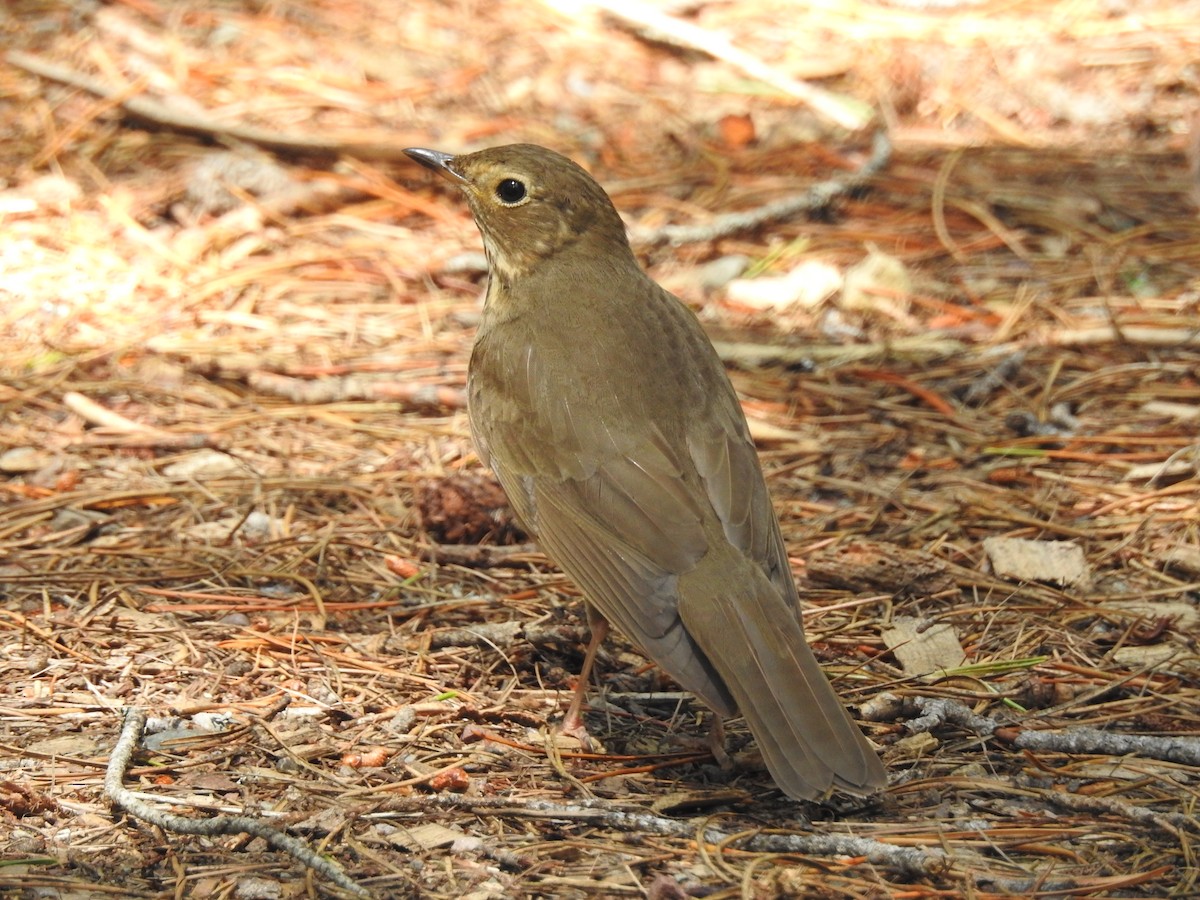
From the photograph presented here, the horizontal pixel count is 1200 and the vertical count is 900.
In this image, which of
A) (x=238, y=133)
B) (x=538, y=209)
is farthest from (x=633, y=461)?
(x=238, y=133)

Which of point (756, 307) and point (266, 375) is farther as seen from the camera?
point (756, 307)

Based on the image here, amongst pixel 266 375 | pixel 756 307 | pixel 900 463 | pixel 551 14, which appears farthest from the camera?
pixel 551 14

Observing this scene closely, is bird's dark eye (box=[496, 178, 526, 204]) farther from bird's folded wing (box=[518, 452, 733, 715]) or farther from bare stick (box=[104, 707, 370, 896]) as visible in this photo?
bare stick (box=[104, 707, 370, 896])

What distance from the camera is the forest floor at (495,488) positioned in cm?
324

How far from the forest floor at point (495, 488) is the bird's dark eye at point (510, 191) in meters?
1.01

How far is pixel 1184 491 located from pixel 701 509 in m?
2.14

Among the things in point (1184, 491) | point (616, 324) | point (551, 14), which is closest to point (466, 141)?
point (551, 14)

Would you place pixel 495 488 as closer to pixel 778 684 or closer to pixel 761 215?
pixel 778 684

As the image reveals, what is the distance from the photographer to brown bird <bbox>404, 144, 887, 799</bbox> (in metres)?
3.27

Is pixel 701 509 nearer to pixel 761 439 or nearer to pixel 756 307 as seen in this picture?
pixel 761 439

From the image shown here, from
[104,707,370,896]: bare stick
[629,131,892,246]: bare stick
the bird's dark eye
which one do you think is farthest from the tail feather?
[629,131,892,246]: bare stick

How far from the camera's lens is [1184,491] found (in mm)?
4906

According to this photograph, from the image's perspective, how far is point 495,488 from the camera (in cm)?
490

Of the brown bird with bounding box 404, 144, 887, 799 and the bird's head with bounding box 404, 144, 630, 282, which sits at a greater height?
the bird's head with bounding box 404, 144, 630, 282
